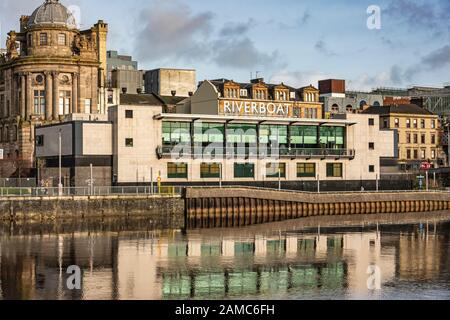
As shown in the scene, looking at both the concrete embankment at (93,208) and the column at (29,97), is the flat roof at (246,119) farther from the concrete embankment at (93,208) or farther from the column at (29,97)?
the column at (29,97)

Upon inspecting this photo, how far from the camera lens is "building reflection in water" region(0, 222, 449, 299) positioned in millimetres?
58188

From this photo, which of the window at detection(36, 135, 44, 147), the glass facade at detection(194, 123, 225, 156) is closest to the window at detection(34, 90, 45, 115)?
the window at detection(36, 135, 44, 147)

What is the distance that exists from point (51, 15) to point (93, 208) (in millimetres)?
62822

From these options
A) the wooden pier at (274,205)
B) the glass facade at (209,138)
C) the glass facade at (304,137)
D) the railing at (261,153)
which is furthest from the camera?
the glass facade at (304,137)

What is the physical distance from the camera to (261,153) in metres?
130

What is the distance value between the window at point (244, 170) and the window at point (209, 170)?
2913mm

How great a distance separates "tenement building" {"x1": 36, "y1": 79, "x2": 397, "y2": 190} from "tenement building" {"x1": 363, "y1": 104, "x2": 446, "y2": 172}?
132 ft

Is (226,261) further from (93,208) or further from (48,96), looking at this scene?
(48,96)

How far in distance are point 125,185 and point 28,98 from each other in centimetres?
4303

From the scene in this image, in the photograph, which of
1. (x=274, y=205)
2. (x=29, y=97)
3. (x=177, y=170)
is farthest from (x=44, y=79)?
(x=274, y=205)

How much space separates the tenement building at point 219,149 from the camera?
4724 inches

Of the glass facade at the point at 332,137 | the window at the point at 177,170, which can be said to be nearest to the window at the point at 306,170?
the glass facade at the point at 332,137

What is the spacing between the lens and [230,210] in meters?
114
